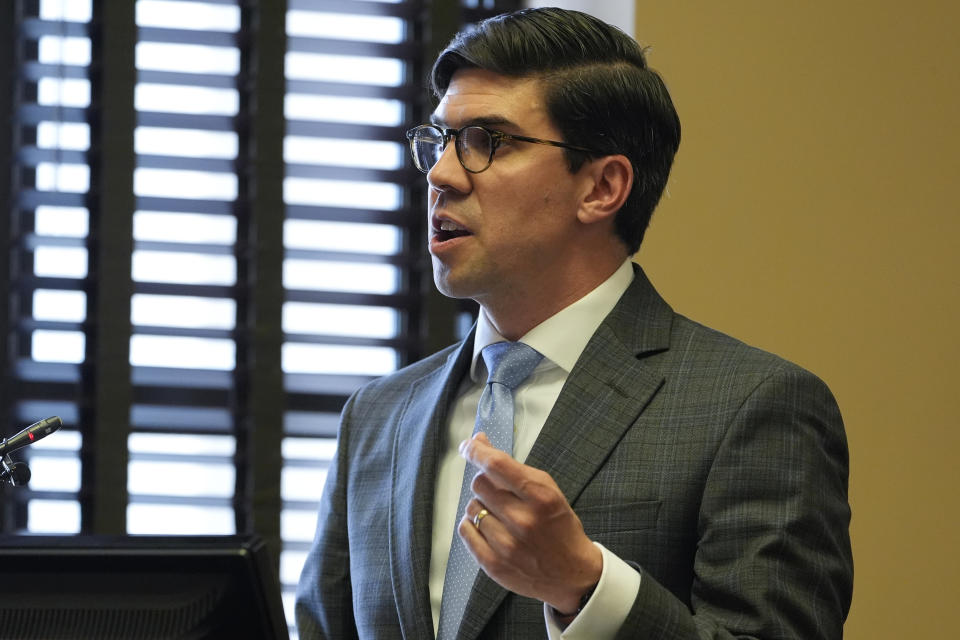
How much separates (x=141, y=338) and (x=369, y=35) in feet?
2.94

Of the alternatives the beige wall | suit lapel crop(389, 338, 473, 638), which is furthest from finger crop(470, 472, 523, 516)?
the beige wall

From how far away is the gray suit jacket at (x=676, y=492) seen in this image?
59.7 inches

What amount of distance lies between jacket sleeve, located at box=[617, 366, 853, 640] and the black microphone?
2.26 ft

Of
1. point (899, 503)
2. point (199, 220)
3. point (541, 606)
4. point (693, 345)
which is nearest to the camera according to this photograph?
point (541, 606)

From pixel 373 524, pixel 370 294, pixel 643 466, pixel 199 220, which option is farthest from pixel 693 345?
pixel 199 220

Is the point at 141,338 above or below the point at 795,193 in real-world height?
below

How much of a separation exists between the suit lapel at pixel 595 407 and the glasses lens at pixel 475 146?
11.9 inches

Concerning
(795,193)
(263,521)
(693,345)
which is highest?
(795,193)

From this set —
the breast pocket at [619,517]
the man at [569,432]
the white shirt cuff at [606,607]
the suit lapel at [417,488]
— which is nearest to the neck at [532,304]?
the man at [569,432]

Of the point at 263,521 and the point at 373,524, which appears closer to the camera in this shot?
the point at 373,524

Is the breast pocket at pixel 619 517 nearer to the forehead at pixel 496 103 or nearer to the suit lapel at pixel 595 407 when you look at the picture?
the suit lapel at pixel 595 407

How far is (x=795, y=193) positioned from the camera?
2.61 metres

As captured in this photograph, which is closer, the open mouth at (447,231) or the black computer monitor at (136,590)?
the black computer monitor at (136,590)

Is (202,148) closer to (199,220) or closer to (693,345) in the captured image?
(199,220)
